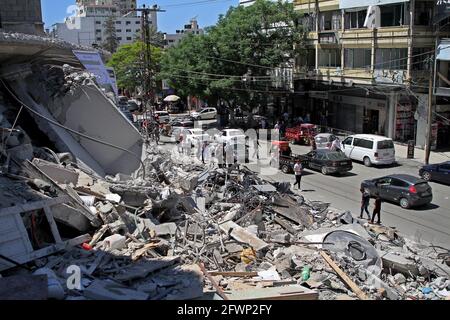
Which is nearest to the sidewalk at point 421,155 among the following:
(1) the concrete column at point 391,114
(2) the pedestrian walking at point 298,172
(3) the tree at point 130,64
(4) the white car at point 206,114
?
(1) the concrete column at point 391,114

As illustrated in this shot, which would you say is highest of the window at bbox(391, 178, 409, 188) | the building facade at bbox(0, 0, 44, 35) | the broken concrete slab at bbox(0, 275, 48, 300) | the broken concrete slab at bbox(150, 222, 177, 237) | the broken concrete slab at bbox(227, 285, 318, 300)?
the building facade at bbox(0, 0, 44, 35)

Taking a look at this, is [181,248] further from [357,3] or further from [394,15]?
[357,3]

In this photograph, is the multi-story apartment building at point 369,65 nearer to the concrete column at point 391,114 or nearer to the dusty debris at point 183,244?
the concrete column at point 391,114

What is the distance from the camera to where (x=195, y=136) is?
34406 millimetres

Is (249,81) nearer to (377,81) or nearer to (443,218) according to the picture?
(377,81)

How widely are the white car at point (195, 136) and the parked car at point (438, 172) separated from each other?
534 inches

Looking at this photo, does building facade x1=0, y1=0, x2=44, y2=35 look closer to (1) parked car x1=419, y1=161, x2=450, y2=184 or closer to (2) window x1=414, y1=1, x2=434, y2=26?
(1) parked car x1=419, y1=161, x2=450, y2=184

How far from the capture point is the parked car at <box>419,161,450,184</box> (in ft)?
78.4

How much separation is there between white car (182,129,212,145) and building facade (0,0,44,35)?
37.5 ft

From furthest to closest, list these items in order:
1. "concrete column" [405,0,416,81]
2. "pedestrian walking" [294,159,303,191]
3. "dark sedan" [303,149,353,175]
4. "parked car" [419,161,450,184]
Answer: "concrete column" [405,0,416,81], "dark sedan" [303,149,353,175], "parked car" [419,161,450,184], "pedestrian walking" [294,159,303,191]

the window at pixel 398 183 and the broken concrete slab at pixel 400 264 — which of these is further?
the window at pixel 398 183

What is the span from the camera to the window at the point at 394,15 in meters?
31.5

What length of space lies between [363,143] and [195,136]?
37.0ft

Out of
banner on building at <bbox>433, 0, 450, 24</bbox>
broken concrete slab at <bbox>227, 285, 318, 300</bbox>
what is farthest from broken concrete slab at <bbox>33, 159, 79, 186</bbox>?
banner on building at <bbox>433, 0, 450, 24</bbox>
